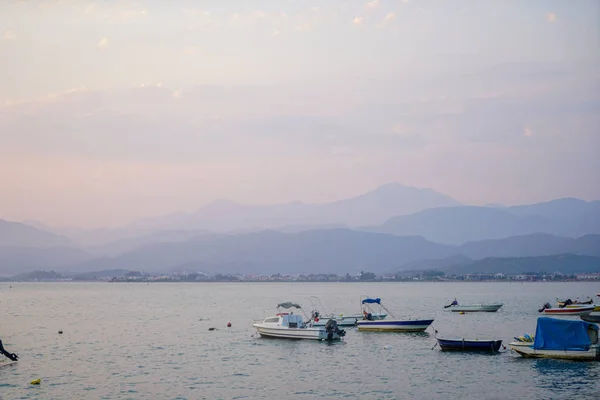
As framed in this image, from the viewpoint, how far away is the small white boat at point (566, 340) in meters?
48.4

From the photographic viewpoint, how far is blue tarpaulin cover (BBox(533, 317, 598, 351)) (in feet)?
160

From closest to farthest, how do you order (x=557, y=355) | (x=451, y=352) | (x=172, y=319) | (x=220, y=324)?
(x=557, y=355) → (x=451, y=352) → (x=220, y=324) → (x=172, y=319)

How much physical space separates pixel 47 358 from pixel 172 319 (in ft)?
152

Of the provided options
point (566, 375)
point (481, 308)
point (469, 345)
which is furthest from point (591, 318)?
point (566, 375)

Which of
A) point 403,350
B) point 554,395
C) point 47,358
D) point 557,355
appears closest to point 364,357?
point 403,350

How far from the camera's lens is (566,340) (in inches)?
1925

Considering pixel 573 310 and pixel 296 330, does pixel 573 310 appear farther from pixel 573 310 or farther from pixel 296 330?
pixel 296 330

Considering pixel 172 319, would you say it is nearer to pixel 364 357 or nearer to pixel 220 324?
pixel 220 324

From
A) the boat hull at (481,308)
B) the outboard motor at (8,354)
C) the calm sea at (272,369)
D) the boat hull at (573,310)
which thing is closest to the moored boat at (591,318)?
the calm sea at (272,369)

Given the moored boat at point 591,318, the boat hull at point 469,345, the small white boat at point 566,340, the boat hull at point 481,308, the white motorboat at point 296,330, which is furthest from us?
the boat hull at point 481,308

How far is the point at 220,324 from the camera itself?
90.8 metres

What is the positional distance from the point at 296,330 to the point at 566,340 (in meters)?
25.4

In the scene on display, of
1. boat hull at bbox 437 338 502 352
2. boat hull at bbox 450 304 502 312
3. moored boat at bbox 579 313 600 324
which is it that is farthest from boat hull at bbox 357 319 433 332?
boat hull at bbox 450 304 502 312

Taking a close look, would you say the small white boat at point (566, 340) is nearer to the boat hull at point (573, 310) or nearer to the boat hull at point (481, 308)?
the boat hull at point (573, 310)
